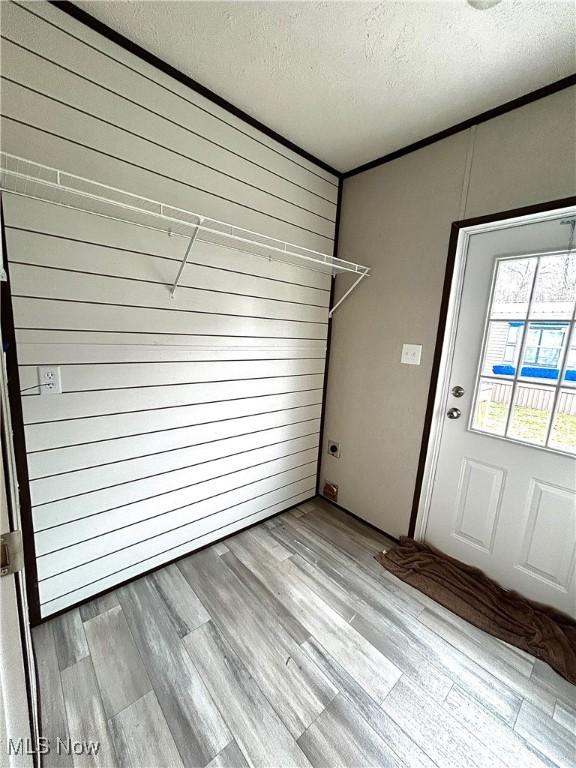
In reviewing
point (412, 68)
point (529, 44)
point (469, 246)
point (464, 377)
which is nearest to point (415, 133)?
point (412, 68)

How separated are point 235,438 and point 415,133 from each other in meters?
2.12

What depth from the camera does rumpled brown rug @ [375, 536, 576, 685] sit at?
1461mm

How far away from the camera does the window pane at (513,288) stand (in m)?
1.63

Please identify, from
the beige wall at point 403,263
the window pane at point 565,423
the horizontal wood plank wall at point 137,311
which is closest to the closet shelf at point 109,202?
the horizontal wood plank wall at point 137,311

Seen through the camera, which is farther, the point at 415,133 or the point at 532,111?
the point at 415,133

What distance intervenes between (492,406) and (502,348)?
1.08ft

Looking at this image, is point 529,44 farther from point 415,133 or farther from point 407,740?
point 407,740

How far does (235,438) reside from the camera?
6.66 ft

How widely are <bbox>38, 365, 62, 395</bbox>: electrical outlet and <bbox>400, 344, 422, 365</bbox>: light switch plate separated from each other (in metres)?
1.89

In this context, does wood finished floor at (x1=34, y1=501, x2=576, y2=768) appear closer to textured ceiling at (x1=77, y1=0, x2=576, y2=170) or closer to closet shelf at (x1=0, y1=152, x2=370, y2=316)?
closet shelf at (x1=0, y1=152, x2=370, y2=316)

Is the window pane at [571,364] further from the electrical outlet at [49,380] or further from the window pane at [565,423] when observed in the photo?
the electrical outlet at [49,380]

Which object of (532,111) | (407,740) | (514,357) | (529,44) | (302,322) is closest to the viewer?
(407,740)

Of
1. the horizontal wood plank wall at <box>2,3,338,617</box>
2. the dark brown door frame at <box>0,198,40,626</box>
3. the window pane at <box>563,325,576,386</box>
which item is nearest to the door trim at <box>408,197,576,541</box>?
the window pane at <box>563,325,576,386</box>

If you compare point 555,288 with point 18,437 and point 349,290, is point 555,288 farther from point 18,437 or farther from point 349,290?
point 18,437
